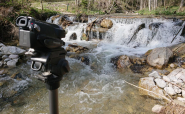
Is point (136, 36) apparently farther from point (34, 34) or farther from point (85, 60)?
point (34, 34)

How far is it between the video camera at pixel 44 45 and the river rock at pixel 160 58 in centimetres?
439

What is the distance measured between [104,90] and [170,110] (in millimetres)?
1570

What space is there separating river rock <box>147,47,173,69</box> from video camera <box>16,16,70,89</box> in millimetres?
4393

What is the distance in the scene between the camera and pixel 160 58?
14.4 feet

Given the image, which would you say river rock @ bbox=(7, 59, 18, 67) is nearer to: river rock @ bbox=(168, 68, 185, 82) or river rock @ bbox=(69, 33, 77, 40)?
river rock @ bbox=(69, 33, 77, 40)

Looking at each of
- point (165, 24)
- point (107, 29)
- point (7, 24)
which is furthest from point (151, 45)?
point (7, 24)

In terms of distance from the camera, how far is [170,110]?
2.05 metres

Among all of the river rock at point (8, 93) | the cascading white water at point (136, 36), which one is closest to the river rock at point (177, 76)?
the cascading white water at point (136, 36)

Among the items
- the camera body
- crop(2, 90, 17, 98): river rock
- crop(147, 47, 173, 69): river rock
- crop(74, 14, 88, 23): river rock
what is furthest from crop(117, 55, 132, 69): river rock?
crop(74, 14, 88, 23): river rock

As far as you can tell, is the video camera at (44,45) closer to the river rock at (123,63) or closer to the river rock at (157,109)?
the river rock at (157,109)

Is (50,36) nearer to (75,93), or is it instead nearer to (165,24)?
(75,93)

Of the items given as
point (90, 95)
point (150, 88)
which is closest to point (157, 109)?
point (150, 88)

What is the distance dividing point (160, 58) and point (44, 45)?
474 centimetres

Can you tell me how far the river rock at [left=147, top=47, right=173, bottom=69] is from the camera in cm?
431
